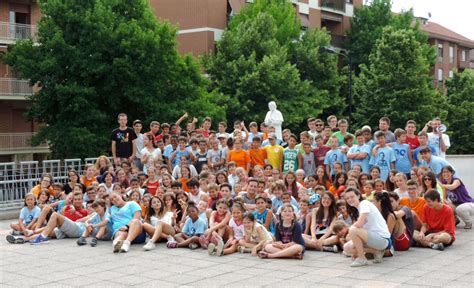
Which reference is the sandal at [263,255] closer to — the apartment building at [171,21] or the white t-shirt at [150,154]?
the white t-shirt at [150,154]

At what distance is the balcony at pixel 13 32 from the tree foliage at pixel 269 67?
1147cm

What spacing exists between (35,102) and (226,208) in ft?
72.5

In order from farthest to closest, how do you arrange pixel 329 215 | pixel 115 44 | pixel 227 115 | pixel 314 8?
pixel 314 8
pixel 227 115
pixel 115 44
pixel 329 215

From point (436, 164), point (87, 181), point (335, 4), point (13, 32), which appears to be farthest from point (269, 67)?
point (436, 164)

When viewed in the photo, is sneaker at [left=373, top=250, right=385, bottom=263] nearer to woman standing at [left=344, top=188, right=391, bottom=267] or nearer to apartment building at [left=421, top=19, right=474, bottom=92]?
woman standing at [left=344, top=188, right=391, bottom=267]

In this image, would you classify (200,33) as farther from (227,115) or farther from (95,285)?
(95,285)

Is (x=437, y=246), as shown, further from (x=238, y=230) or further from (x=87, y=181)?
(x=87, y=181)

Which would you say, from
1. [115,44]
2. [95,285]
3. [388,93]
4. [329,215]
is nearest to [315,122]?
[329,215]

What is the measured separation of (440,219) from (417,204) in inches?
20.3

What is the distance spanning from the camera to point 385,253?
10.4m

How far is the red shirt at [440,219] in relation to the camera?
36.5 feet

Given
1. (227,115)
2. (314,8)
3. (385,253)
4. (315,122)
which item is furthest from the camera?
(314,8)

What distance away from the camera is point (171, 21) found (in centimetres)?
4731

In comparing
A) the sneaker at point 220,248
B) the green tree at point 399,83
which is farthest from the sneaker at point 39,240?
the green tree at point 399,83
